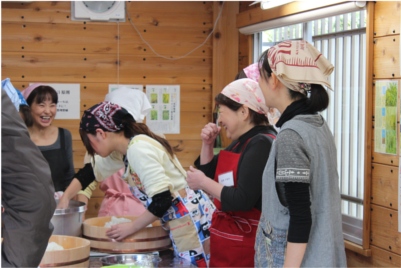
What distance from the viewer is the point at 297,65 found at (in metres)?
1.91

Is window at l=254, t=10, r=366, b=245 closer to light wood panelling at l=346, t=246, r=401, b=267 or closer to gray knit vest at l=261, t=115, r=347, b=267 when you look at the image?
light wood panelling at l=346, t=246, r=401, b=267

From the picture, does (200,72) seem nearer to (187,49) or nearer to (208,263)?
(187,49)

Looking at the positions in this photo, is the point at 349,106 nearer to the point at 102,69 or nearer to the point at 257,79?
the point at 257,79

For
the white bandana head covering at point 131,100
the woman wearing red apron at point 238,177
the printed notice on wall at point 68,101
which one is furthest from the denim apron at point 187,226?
the printed notice on wall at point 68,101

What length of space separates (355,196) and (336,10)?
0.96m

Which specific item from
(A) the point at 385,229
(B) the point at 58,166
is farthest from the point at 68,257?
(B) the point at 58,166

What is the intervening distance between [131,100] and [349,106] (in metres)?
1.49

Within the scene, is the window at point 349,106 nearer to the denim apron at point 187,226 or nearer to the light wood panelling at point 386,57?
the light wood panelling at point 386,57

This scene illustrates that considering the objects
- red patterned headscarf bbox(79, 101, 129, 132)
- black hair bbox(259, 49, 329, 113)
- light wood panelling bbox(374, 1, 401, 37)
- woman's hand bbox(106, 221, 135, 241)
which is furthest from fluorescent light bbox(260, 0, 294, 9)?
black hair bbox(259, 49, 329, 113)

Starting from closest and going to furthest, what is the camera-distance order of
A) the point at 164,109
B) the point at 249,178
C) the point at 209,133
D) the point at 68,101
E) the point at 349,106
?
the point at 249,178
the point at 209,133
the point at 349,106
the point at 68,101
the point at 164,109

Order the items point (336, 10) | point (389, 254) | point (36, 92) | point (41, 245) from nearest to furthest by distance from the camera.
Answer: point (41, 245), point (389, 254), point (336, 10), point (36, 92)

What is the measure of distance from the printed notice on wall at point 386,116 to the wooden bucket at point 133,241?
1105 mm

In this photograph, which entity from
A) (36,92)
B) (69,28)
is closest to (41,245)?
(36,92)

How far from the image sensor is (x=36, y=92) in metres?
4.10
